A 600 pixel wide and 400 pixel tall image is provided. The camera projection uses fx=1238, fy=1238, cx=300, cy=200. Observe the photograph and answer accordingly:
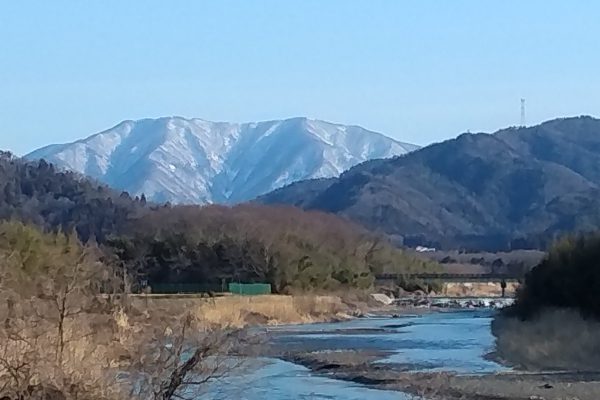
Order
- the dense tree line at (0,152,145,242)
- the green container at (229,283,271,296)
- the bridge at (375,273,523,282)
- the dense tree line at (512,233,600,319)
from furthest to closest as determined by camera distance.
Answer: the dense tree line at (0,152,145,242), the bridge at (375,273,523,282), the green container at (229,283,271,296), the dense tree line at (512,233,600,319)

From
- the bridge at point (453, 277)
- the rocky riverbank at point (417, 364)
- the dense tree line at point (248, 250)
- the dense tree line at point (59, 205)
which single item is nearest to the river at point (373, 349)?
the rocky riverbank at point (417, 364)

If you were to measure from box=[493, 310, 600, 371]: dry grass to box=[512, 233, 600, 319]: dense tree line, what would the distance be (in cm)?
76

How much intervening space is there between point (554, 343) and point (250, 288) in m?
48.3

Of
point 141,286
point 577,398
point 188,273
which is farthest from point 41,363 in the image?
point 188,273

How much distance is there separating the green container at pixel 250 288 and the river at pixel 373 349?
6.88 metres

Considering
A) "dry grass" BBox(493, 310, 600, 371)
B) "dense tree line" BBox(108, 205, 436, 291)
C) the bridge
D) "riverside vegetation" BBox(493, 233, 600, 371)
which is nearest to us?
"dry grass" BBox(493, 310, 600, 371)

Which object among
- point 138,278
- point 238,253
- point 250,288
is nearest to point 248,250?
point 238,253

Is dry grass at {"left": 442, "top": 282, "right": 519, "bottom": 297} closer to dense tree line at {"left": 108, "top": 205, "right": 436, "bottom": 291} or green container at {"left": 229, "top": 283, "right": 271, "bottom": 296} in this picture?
dense tree line at {"left": 108, "top": 205, "right": 436, "bottom": 291}

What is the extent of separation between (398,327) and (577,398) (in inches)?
1926

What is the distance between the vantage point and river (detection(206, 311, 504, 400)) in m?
35.2

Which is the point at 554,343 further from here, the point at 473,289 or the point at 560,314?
the point at 473,289

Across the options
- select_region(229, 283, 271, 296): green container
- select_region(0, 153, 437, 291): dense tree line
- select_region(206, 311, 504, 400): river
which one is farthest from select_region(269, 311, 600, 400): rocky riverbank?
select_region(0, 153, 437, 291): dense tree line

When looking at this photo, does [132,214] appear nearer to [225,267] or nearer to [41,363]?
[225,267]

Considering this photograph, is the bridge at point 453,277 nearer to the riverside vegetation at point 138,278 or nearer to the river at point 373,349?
the riverside vegetation at point 138,278
